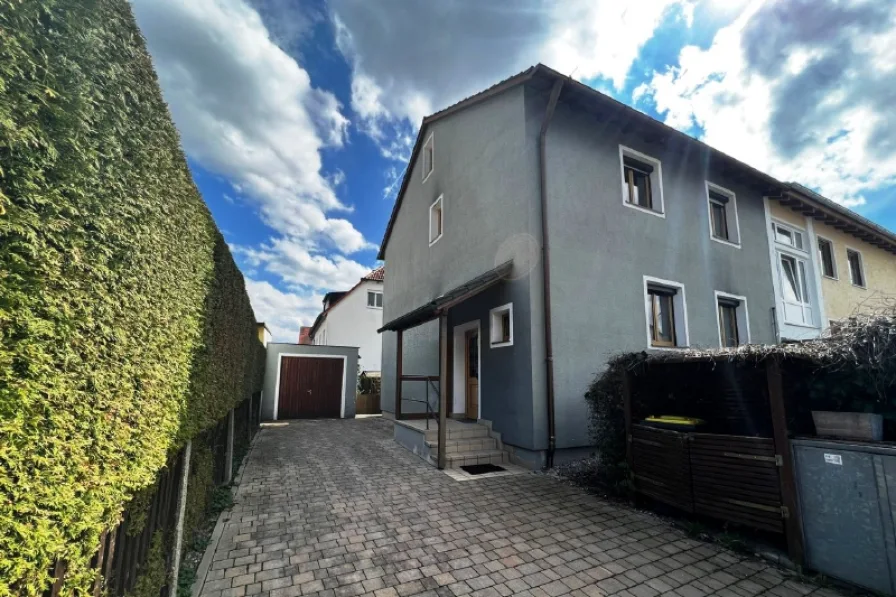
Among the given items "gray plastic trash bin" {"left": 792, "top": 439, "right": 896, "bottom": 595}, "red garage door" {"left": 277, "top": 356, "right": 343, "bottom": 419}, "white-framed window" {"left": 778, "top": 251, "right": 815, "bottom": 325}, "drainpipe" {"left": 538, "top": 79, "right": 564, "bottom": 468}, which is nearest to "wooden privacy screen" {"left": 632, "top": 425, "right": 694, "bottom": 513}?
"gray plastic trash bin" {"left": 792, "top": 439, "right": 896, "bottom": 595}

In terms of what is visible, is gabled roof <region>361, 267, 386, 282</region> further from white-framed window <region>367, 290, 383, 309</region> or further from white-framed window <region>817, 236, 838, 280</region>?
white-framed window <region>817, 236, 838, 280</region>

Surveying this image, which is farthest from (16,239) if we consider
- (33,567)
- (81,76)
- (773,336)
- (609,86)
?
(773,336)

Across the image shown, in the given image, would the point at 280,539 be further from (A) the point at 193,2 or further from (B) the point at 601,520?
(A) the point at 193,2

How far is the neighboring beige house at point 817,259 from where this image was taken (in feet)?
37.6

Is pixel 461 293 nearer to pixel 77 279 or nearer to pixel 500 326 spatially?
pixel 500 326

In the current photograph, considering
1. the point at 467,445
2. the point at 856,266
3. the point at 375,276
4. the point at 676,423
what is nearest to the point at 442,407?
the point at 467,445

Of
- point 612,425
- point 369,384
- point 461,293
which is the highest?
point 461,293

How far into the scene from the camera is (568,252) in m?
7.86

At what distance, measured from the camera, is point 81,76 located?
1587 millimetres

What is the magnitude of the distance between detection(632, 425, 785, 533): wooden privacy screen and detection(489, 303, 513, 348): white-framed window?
3407 mm

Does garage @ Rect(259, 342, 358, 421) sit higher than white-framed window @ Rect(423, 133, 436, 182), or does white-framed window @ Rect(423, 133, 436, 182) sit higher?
white-framed window @ Rect(423, 133, 436, 182)

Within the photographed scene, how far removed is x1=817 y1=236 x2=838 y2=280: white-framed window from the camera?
1311 centimetres

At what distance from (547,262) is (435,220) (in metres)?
5.64

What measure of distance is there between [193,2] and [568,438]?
27.5 ft
